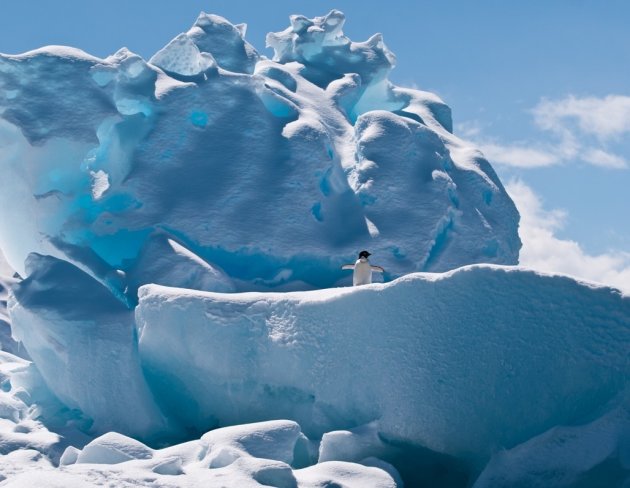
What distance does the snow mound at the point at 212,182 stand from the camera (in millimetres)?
10852

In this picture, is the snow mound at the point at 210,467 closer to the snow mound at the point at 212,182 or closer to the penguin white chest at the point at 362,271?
the penguin white chest at the point at 362,271

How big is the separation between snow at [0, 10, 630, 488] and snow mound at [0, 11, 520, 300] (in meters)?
0.03

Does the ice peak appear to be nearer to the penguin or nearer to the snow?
the snow

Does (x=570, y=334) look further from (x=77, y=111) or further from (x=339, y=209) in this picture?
(x=77, y=111)

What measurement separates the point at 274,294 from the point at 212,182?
12.0 ft

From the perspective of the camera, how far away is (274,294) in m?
8.16

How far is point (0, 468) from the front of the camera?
6.86 m

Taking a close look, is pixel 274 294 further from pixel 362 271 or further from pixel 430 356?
pixel 430 356

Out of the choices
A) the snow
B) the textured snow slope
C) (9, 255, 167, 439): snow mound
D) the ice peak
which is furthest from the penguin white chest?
the ice peak

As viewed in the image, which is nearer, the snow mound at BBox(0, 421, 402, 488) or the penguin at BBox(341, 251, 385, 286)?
the snow mound at BBox(0, 421, 402, 488)

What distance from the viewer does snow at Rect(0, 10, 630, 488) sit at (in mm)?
6617

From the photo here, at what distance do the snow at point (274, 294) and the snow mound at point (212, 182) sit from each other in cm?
3

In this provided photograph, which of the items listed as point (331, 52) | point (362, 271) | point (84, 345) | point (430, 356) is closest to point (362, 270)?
point (362, 271)

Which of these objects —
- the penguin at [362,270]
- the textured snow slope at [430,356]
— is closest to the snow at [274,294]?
the textured snow slope at [430,356]
